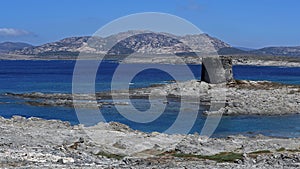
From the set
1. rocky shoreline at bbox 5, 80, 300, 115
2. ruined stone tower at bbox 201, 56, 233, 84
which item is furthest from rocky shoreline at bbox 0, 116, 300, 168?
ruined stone tower at bbox 201, 56, 233, 84

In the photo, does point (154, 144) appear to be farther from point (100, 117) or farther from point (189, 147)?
point (100, 117)

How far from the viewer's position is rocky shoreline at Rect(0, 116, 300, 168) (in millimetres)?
20578

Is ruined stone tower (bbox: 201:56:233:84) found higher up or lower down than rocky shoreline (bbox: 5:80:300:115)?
higher up

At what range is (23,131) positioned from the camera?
30.2 metres

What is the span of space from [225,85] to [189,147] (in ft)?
149

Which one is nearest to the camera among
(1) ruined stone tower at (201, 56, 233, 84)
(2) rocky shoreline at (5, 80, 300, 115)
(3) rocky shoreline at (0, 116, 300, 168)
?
(3) rocky shoreline at (0, 116, 300, 168)

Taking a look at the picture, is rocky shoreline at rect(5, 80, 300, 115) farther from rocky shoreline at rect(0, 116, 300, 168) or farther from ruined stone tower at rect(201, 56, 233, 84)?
rocky shoreline at rect(0, 116, 300, 168)

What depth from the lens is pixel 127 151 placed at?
25.6m

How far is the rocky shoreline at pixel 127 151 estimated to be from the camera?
20.6 metres

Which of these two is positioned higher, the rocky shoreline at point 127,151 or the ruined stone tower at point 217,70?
the ruined stone tower at point 217,70

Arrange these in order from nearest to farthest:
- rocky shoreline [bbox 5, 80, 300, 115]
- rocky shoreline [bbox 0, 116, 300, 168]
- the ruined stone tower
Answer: rocky shoreline [bbox 0, 116, 300, 168] → rocky shoreline [bbox 5, 80, 300, 115] → the ruined stone tower

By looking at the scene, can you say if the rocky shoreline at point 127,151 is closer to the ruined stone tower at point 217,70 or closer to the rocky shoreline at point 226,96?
the rocky shoreline at point 226,96

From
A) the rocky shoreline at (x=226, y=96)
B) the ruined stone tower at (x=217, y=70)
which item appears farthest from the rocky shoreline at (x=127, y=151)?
the ruined stone tower at (x=217, y=70)

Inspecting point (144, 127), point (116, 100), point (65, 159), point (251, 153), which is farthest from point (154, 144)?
point (116, 100)
